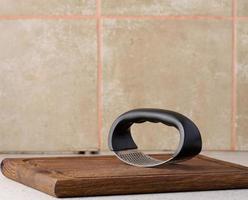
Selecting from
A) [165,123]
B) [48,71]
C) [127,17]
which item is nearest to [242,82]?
[127,17]

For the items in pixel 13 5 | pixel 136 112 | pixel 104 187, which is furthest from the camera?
pixel 13 5

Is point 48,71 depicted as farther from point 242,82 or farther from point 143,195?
point 143,195

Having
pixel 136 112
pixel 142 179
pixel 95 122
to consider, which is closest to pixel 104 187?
pixel 142 179

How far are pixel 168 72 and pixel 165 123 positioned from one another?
448mm

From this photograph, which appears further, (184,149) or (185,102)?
(185,102)

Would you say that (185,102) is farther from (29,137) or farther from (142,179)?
(142,179)

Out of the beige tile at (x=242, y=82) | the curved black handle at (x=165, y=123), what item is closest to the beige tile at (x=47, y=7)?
the beige tile at (x=242, y=82)

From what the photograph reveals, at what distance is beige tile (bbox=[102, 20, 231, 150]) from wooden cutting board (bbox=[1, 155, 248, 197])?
42 centimetres

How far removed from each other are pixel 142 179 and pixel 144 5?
595 millimetres

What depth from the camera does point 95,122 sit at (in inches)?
50.4

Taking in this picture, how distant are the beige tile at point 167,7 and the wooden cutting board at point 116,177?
18.6 inches

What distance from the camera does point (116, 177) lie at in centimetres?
74

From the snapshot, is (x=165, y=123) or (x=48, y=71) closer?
(x=165, y=123)

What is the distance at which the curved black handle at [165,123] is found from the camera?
2.66ft
